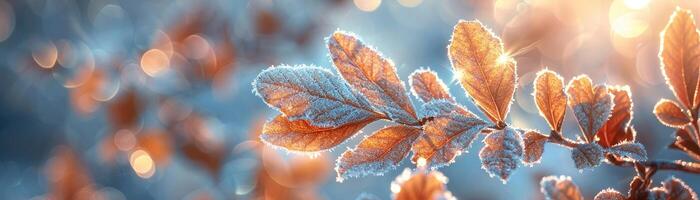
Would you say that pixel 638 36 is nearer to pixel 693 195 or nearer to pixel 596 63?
pixel 596 63

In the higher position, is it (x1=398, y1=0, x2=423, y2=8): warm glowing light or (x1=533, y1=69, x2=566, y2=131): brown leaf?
(x1=398, y1=0, x2=423, y2=8): warm glowing light

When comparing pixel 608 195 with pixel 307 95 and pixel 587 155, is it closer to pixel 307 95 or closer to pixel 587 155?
pixel 587 155

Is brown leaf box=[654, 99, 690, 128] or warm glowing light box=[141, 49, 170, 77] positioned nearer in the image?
brown leaf box=[654, 99, 690, 128]

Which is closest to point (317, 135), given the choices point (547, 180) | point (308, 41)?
point (547, 180)

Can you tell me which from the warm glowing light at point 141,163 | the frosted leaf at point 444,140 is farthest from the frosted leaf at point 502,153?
the warm glowing light at point 141,163

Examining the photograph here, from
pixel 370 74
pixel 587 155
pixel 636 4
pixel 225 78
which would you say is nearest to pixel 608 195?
pixel 587 155

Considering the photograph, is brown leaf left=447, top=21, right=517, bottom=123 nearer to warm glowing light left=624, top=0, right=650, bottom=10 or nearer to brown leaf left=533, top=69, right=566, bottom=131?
brown leaf left=533, top=69, right=566, bottom=131

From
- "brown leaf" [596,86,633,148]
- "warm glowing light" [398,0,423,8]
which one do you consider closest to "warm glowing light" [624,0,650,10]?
"warm glowing light" [398,0,423,8]
